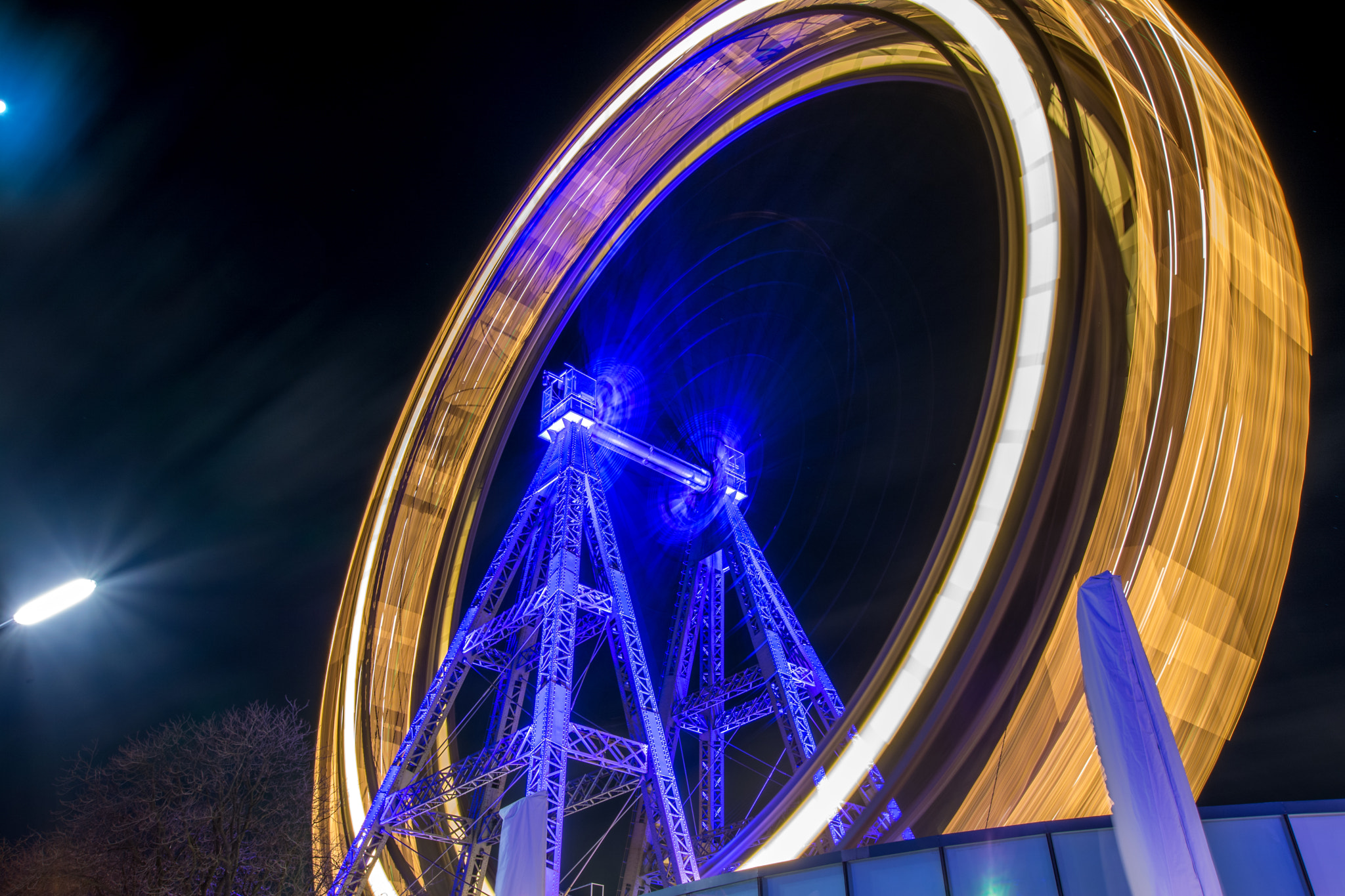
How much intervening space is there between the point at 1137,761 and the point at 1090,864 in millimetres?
1797

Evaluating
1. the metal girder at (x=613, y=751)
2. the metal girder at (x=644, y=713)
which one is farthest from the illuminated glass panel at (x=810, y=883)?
the metal girder at (x=613, y=751)

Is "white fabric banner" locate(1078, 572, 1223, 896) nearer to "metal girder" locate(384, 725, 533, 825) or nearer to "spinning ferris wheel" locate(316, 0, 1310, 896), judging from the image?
"spinning ferris wheel" locate(316, 0, 1310, 896)

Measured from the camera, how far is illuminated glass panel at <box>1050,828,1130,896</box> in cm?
557

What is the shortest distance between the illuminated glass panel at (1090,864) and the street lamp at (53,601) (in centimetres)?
817

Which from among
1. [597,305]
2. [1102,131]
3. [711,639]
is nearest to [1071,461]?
[1102,131]

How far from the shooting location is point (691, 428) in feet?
55.2

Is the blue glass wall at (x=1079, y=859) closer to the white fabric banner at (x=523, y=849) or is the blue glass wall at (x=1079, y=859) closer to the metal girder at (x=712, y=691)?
the white fabric banner at (x=523, y=849)

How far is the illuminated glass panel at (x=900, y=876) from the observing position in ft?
20.1

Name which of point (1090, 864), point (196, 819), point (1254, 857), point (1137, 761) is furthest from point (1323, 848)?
point (196, 819)

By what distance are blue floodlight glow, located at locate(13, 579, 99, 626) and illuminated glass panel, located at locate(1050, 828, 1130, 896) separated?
817cm

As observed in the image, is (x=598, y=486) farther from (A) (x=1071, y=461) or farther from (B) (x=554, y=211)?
(A) (x=1071, y=461)

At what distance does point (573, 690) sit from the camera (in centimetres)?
1298

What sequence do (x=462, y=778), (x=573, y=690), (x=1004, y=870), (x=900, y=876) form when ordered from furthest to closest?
(x=573, y=690) → (x=462, y=778) → (x=900, y=876) → (x=1004, y=870)

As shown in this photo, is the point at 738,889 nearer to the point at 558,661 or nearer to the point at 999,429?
the point at 999,429
